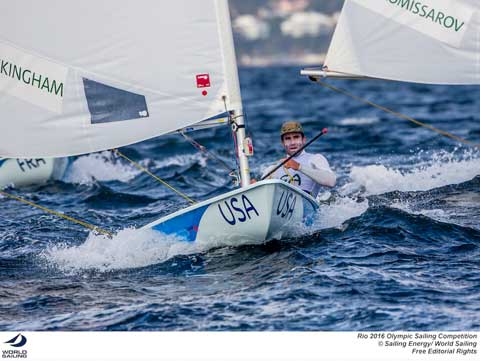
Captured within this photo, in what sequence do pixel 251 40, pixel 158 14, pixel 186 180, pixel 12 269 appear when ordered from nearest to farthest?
pixel 158 14 → pixel 12 269 → pixel 186 180 → pixel 251 40

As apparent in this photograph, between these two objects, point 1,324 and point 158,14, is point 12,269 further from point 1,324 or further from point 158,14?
point 158,14

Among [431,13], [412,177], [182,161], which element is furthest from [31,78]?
[182,161]

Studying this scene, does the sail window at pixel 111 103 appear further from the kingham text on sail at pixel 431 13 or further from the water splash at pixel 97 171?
the water splash at pixel 97 171

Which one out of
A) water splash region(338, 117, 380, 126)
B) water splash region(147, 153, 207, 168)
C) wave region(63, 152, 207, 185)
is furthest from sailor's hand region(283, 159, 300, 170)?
water splash region(338, 117, 380, 126)

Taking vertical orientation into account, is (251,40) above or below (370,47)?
above

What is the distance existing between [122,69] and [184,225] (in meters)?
1.47

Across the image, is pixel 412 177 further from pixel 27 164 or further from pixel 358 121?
pixel 358 121

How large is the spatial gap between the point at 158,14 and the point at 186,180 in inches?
241

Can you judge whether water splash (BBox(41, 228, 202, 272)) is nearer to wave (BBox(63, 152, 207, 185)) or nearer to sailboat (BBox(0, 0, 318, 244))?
sailboat (BBox(0, 0, 318, 244))

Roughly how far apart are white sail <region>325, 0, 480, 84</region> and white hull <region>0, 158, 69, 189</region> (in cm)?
681

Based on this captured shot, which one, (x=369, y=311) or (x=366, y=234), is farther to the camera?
(x=366, y=234)

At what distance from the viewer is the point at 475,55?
8883mm
